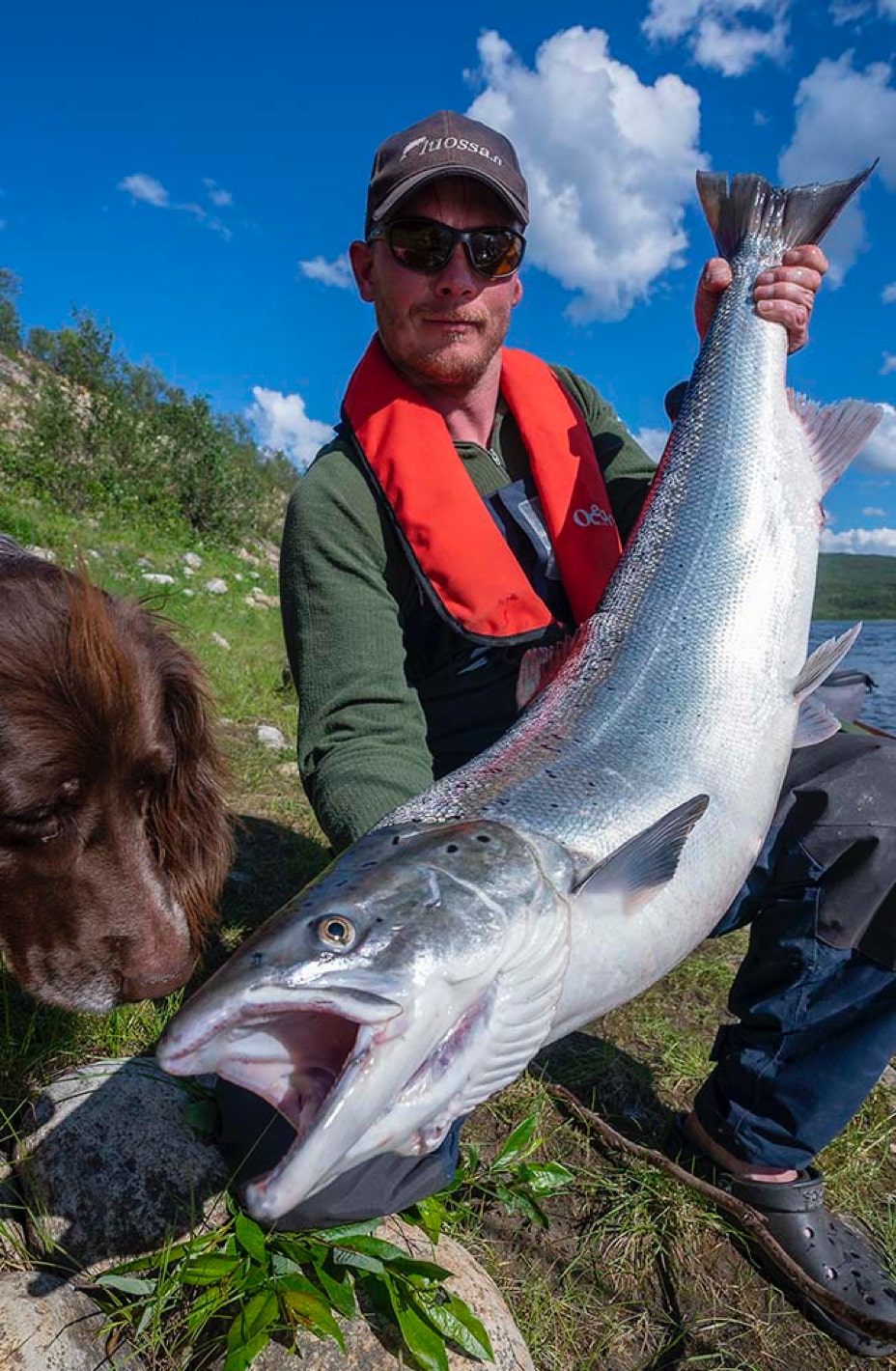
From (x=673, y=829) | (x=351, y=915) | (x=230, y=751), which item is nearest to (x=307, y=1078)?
(x=351, y=915)

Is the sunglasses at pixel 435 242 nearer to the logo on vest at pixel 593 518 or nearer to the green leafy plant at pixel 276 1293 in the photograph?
the logo on vest at pixel 593 518

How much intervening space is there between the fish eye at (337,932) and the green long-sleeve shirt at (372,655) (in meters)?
0.93

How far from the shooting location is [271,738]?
6777 millimetres

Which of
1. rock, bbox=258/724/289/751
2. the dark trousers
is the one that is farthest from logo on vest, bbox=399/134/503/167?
rock, bbox=258/724/289/751

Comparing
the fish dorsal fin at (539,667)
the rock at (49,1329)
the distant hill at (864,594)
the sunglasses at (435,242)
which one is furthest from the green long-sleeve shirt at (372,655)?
the distant hill at (864,594)

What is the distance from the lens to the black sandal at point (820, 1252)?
241 centimetres

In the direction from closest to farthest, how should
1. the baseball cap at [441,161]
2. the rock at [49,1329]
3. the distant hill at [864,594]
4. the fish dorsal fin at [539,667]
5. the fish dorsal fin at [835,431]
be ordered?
the rock at [49,1329] → the fish dorsal fin at [539,667] → the fish dorsal fin at [835,431] → the baseball cap at [441,161] → the distant hill at [864,594]

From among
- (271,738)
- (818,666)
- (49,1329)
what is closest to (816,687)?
(818,666)

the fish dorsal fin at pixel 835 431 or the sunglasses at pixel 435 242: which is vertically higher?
the sunglasses at pixel 435 242

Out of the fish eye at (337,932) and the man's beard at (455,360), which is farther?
the man's beard at (455,360)

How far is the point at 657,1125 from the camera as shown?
3146 millimetres

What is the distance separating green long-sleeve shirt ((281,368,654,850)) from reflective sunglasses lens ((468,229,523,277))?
1.90 ft

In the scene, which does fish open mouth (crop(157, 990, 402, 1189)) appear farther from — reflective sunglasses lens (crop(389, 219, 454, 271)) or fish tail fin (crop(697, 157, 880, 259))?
fish tail fin (crop(697, 157, 880, 259))

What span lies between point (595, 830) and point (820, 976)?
3.57 ft
